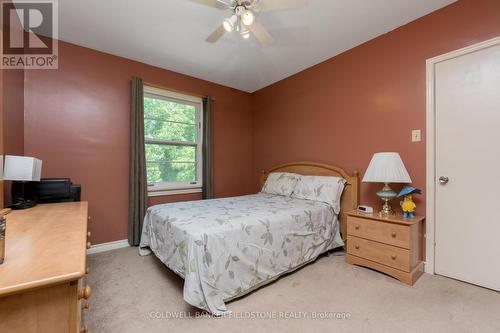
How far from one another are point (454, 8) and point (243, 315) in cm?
314

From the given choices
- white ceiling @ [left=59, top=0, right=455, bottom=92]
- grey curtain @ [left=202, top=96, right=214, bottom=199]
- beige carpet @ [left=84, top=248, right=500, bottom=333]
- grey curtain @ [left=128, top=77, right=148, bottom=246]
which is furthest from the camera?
grey curtain @ [left=202, top=96, right=214, bottom=199]

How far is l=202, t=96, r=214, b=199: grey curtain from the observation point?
3.60 meters

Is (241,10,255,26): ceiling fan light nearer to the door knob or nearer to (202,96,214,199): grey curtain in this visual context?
(202,96,214,199): grey curtain

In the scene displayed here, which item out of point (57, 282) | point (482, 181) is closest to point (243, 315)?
point (57, 282)

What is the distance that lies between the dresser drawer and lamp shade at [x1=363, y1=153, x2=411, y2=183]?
1.36 ft

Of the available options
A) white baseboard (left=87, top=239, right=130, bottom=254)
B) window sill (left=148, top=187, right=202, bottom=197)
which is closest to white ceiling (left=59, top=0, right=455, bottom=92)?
window sill (left=148, top=187, right=202, bottom=197)

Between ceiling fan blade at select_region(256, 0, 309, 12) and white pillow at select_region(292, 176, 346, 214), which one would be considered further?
white pillow at select_region(292, 176, 346, 214)

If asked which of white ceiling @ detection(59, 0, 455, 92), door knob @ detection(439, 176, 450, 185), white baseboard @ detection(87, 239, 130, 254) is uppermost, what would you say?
white ceiling @ detection(59, 0, 455, 92)

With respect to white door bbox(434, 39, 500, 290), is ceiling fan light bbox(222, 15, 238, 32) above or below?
above

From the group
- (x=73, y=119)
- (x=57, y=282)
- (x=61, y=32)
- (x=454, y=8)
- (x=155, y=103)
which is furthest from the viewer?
(x=155, y=103)

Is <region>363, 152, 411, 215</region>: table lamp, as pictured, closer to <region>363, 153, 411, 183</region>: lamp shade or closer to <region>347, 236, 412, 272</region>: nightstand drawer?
<region>363, 153, 411, 183</region>: lamp shade

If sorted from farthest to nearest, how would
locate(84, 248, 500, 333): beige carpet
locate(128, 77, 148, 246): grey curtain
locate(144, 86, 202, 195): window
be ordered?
→ 1. locate(144, 86, 202, 195): window
2. locate(128, 77, 148, 246): grey curtain
3. locate(84, 248, 500, 333): beige carpet

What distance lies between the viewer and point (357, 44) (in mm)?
2744

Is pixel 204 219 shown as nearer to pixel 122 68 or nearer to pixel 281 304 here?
pixel 281 304
